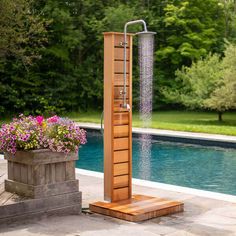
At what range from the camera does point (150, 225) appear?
415 centimetres

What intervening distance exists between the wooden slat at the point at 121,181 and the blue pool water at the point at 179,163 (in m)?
2.41

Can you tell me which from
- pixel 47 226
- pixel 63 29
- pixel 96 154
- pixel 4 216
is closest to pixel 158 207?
pixel 47 226

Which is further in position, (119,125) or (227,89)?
(227,89)

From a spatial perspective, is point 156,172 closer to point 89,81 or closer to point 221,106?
point 221,106

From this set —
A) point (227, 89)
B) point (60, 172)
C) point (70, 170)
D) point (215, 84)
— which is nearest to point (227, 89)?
point (227, 89)

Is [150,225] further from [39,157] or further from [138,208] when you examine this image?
[39,157]

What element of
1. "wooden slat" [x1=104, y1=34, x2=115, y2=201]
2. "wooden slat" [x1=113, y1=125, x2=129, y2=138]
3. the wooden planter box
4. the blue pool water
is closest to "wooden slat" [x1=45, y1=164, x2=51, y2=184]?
the wooden planter box

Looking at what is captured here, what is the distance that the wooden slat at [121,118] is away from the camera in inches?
188

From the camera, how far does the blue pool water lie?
763 cm

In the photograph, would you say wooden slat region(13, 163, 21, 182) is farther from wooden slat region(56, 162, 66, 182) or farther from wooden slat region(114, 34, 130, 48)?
wooden slat region(114, 34, 130, 48)

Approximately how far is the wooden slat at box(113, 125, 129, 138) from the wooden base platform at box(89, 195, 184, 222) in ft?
2.23

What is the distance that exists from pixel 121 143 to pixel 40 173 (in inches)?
38.9

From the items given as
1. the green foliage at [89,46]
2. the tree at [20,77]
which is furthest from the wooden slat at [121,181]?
the green foliage at [89,46]

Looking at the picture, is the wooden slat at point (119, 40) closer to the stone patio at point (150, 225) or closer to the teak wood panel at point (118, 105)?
the teak wood panel at point (118, 105)
